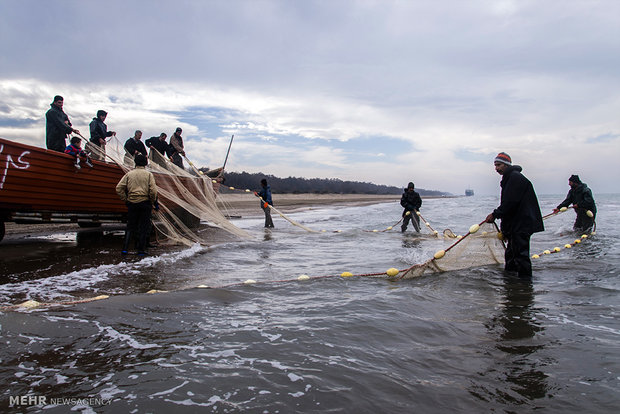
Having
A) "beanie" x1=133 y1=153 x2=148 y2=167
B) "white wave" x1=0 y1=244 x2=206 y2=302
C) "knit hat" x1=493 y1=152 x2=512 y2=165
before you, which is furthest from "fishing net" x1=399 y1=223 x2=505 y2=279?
"beanie" x1=133 y1=153 x2=148 y2=167

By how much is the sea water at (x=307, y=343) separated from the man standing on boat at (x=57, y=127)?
3.08 meters

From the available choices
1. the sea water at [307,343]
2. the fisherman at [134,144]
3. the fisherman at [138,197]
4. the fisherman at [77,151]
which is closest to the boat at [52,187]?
the fisherman at [77,151]

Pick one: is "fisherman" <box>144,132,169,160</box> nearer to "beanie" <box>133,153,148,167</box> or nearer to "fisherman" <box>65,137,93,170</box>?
"fisherman" <box>65,137,93,170</box>

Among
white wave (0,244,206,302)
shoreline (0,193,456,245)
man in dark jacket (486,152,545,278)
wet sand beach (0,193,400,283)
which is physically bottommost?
white wave (0,244,206,302)

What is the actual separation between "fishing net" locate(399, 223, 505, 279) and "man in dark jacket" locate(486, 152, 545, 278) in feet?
1.63

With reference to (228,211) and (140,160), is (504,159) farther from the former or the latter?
(228,211)

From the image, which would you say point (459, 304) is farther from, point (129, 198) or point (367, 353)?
point (129, 198)

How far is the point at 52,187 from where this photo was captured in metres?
7.96

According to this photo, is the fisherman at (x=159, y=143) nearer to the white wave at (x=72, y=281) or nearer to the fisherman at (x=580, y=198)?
the white wave at (x=72, y=281)

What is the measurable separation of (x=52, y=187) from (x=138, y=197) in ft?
7.35

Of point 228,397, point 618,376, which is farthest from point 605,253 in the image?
point 228,397

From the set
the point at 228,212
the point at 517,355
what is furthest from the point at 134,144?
the point at 517,355

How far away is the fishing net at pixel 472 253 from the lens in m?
6.05

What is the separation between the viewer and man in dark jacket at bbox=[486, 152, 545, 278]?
5477 mm
